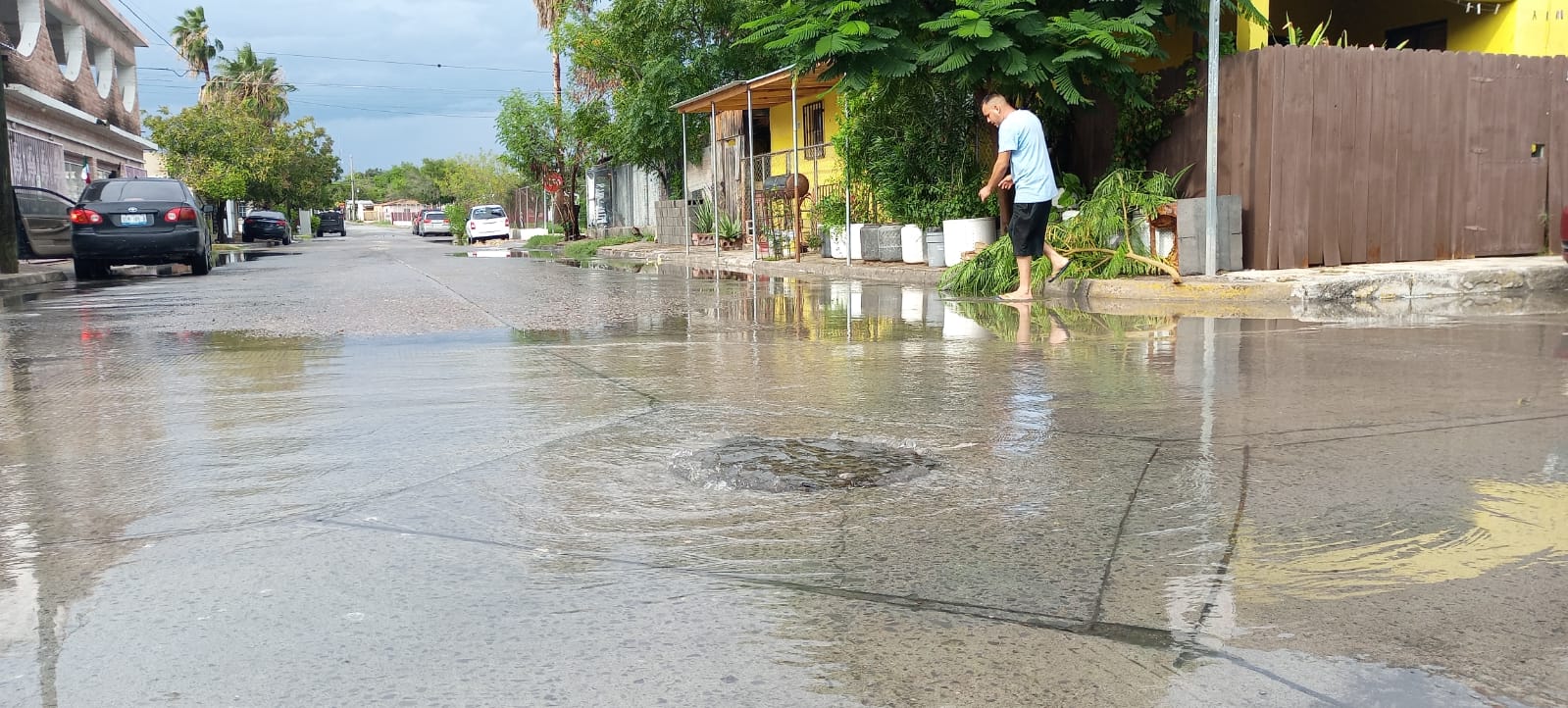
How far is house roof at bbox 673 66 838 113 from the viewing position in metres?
20.8

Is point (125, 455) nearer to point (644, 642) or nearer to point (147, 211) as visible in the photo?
point (644, 642)

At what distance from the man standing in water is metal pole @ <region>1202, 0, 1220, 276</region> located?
1.59 metres

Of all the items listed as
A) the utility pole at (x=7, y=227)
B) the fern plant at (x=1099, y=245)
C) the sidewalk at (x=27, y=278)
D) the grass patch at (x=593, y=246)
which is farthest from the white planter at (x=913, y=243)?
the grass patch at (x=593, y=246)

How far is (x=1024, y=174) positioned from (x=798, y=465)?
23.7 ft

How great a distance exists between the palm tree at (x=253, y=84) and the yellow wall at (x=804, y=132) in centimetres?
5206

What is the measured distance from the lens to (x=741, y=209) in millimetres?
28641

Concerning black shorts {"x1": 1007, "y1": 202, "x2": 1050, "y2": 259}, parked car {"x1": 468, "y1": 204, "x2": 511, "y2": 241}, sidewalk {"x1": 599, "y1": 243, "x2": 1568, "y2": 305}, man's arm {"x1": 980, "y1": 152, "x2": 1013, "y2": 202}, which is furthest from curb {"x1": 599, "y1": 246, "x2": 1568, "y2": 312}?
parked car {"x1": 468, "y1": 204, "x2": 511, "y2": 241}

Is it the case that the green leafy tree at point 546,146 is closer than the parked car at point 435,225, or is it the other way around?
the green leafy tree at point 546,146

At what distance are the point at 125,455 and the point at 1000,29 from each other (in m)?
9.75

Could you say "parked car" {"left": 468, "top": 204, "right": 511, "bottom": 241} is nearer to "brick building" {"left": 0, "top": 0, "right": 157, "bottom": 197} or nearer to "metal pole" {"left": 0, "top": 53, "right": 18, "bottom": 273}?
"brick building" {"left": 0, "top": 0, "right": 157, "bottom": 197}

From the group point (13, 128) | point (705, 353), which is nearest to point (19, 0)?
point (13, 128)

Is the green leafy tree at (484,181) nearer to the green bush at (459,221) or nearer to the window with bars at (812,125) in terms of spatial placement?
the green bush at (459,221)

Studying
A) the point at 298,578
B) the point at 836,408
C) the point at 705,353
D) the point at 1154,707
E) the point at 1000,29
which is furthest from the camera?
the point at 1000,29

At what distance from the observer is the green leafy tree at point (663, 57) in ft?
98.7
